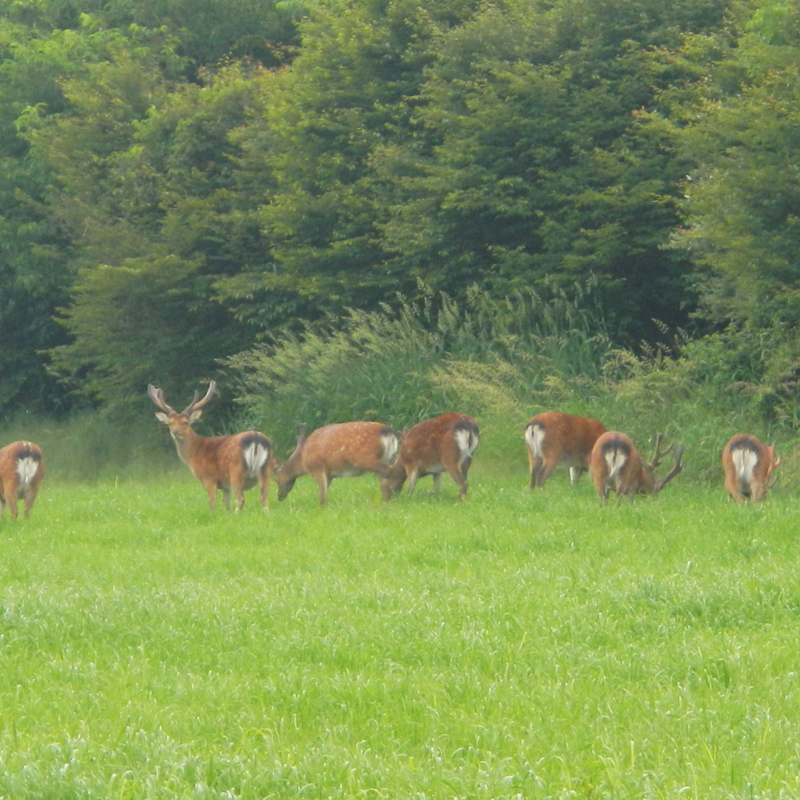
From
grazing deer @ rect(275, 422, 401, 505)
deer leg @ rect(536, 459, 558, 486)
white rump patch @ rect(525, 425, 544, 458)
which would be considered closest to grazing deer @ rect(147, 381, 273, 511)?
grazing deer @ rect(275, 422, 401, 505)

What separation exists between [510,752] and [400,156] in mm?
18560

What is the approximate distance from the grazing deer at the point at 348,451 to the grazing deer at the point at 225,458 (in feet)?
1.71

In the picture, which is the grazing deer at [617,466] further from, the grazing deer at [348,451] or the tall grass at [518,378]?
the grazing deer at [348,451]

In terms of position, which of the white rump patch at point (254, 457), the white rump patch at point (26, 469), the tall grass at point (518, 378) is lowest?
the white rump patch at point (26, 469)

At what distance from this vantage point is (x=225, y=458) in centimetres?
1532

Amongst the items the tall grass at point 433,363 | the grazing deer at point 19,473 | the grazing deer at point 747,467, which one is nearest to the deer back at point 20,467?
the grazing deer at point 19,473

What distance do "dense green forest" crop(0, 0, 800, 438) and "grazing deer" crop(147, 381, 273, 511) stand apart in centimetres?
521

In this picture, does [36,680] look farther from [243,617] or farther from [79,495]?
[79,495]

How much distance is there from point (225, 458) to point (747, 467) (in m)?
5.51

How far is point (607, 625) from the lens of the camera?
776 centimetres

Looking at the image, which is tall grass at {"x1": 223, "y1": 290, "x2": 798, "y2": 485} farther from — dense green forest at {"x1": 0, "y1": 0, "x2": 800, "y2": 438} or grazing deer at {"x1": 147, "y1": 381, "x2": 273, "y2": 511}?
grazing deer at {"x1": 147, "y1": 381, "x2": 273, "y2": 511}

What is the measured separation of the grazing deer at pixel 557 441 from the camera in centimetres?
1541

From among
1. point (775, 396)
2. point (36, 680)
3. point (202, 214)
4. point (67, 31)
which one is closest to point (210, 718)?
point (36, 680)

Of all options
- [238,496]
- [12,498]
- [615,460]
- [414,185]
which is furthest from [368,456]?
[414,185]
